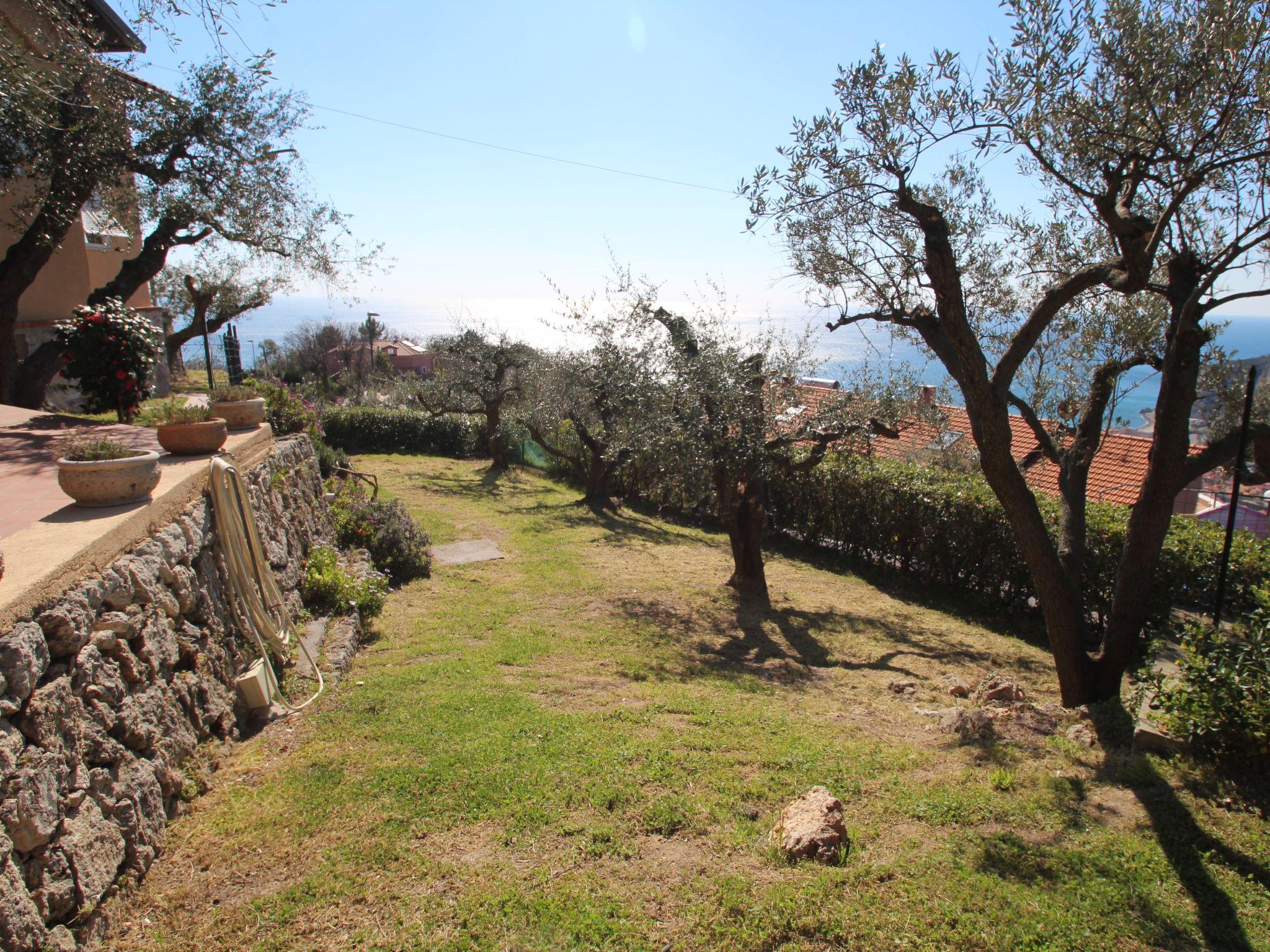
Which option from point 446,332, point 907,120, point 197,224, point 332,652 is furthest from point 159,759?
point 446,332

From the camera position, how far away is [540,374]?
17203mm

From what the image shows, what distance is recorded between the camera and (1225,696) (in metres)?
3.94

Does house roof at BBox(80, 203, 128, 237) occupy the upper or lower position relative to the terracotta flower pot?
upper

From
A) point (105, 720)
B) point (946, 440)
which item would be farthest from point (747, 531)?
point (105, 720)

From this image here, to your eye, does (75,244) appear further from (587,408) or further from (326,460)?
(587,408)

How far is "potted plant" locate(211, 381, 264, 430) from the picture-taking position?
6.87 meters

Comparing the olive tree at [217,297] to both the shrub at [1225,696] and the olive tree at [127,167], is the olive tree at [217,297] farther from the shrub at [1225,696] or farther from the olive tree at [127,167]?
the shrub at [1225,696]

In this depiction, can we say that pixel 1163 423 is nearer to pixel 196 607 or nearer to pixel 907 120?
pixel 907 120

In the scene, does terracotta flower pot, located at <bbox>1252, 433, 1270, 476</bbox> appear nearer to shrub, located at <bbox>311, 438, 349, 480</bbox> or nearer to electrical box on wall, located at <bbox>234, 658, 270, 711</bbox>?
electrical box on wall, located at <bbox>234, 658, 270, 711</bbox>

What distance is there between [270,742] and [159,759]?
0.93 m

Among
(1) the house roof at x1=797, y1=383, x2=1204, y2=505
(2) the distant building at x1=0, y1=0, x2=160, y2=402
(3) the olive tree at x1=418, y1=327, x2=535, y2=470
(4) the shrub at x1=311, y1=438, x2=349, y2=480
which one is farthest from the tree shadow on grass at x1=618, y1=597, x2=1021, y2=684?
(3) the olive tree at x1=418, y1=327, x2=535, y2=470

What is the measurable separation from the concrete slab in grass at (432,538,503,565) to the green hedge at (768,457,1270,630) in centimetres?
523

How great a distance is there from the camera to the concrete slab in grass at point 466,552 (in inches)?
400

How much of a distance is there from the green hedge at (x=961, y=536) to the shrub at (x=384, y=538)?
227 inches
